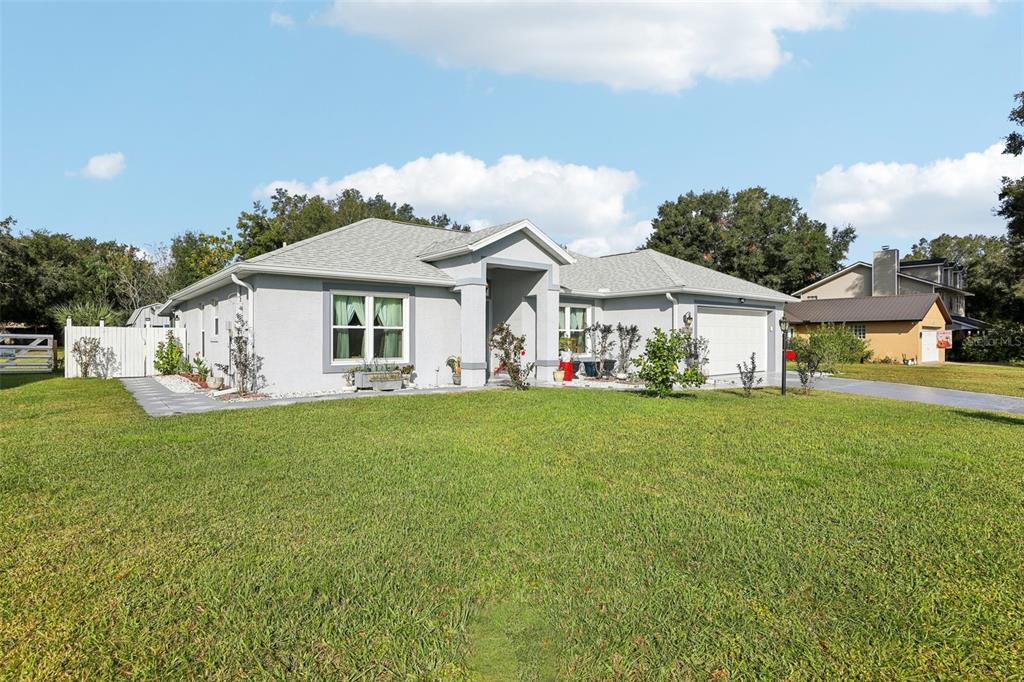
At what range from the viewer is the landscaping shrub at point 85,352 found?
18328mm

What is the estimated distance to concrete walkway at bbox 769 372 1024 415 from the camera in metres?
13.4

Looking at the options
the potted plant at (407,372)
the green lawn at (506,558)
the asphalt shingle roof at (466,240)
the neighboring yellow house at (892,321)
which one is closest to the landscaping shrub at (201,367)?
the potted plant at (407,372)

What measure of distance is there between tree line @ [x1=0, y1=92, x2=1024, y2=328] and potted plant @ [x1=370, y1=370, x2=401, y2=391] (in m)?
29.2

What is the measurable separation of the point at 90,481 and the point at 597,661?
5.64 metres

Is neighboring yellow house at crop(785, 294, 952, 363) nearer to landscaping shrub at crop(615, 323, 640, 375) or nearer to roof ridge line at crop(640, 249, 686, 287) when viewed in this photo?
roof ridge line at crop(640, 249, 686, 287)

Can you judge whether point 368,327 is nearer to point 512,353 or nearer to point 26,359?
point 512,353

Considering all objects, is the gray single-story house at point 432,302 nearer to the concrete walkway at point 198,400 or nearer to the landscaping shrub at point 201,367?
the landscaping shrub at point 201,367

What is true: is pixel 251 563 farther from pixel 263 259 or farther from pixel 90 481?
pixel 263 259

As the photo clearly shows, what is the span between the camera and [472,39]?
1424 cm

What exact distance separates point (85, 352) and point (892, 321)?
37.7 metres

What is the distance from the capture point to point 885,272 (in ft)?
129

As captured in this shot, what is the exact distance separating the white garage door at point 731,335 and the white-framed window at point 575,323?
3849 millimetres

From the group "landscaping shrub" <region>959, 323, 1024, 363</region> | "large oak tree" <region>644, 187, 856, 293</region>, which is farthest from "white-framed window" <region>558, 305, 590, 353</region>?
"landscaping shrub" <region>959, 323, 1024, 363</region>

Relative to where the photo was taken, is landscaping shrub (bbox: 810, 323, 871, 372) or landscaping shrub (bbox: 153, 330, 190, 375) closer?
landscaping shrub (bbox: 153, 330, 190, 375)
